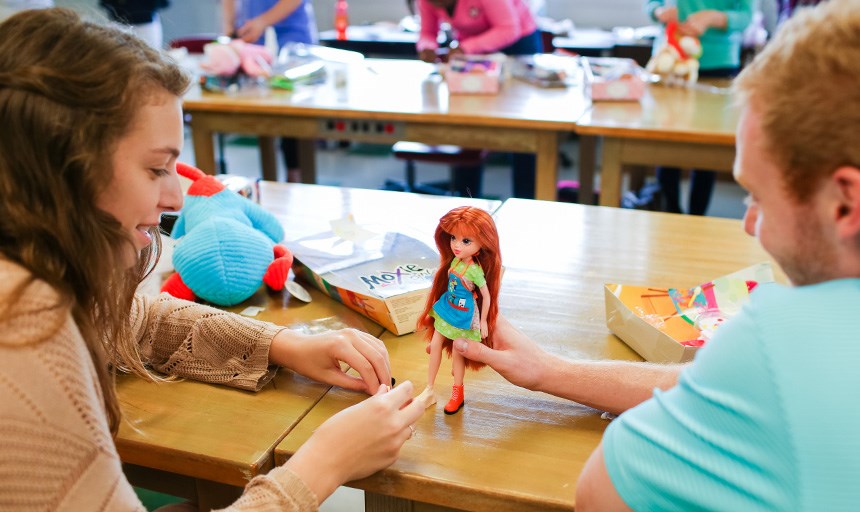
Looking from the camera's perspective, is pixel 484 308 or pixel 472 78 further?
pixel 472 78

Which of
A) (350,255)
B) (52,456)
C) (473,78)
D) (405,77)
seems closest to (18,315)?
(52,456)

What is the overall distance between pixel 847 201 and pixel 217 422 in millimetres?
774

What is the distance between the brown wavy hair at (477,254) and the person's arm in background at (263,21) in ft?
9.80

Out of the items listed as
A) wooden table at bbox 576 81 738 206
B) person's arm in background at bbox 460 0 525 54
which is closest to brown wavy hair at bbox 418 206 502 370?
wooden table at bbox 576 81 738 206

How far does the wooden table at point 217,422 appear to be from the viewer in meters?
1.00

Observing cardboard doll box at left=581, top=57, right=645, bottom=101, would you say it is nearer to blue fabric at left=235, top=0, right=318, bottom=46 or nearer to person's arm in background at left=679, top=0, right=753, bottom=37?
person's arm in background at left=679, top=0, right=753, bottom=37

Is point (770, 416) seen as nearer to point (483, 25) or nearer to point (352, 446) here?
point (352, 446)

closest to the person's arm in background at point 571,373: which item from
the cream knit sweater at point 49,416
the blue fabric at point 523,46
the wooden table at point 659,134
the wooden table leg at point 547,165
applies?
the cream knit sweater at point 49,416

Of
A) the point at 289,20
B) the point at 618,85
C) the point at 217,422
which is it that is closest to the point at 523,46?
the point at 618,85

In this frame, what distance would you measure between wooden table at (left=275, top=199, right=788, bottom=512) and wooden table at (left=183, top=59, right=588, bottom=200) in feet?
2.91

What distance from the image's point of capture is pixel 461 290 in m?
1.01

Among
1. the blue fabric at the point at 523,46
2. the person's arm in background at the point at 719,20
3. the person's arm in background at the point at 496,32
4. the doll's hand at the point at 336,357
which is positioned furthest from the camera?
the blue fabric at the point at 523,46

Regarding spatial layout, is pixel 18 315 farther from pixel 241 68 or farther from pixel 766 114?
pixel 241 68

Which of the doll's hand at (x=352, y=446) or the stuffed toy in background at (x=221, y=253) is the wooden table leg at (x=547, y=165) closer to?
the stuffed toy in background at (x=221, y=253)
